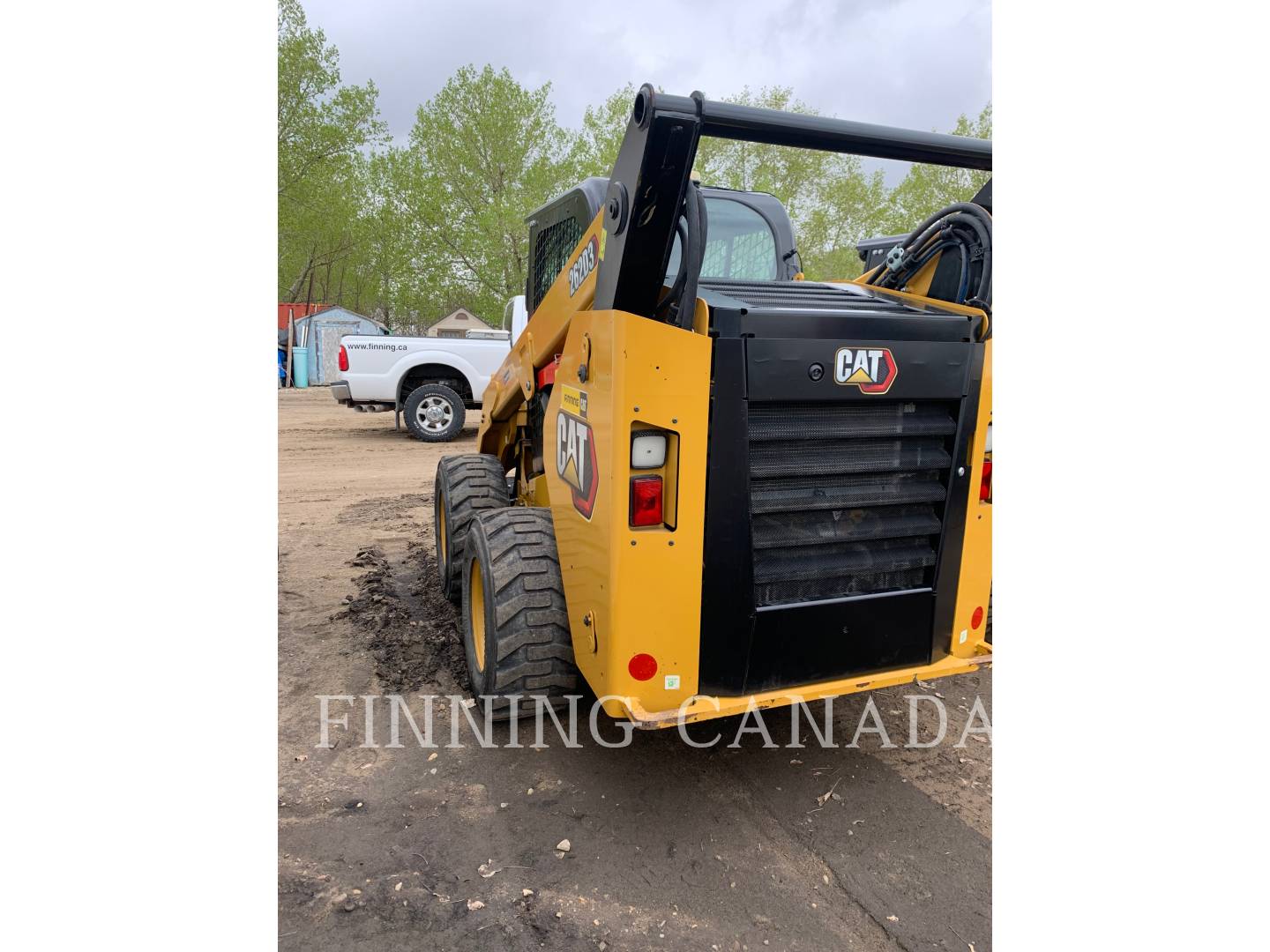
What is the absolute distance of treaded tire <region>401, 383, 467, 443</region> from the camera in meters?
12.6

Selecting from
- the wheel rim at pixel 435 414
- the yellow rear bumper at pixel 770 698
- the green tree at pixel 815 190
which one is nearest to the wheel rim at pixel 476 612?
the yellow rear bumper at pixel 770 698

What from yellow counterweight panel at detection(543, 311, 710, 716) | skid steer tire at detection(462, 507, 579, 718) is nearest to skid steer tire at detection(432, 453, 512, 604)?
skid steer tire at detection(462, 507, 579, 718)

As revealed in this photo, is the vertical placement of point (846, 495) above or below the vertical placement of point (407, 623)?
above

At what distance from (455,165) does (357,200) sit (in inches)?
171

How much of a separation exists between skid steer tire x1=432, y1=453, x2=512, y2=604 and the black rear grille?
2300mm

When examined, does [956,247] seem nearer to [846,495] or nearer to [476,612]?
[846,495]

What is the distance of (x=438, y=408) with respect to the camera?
12773 millimetres

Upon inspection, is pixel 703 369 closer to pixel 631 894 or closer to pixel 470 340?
pixel 631 894

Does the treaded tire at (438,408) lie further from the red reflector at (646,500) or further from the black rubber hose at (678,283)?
the red reflector at (646,500)

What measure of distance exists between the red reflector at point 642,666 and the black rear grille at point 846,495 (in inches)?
16.9

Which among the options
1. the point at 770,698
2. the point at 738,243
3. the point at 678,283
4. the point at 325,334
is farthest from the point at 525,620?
the point at 325,334

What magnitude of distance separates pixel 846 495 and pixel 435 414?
10.8 meters

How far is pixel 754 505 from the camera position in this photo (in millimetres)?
2738

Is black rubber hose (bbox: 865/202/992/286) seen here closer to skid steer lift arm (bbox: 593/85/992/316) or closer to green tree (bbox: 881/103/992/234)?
skid steer lift arm (bbox: 593/85/992/316)
